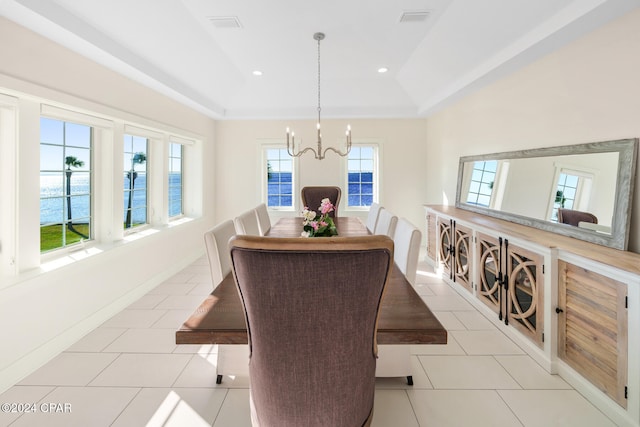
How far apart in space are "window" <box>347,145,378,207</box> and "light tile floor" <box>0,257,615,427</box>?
3.40 meters

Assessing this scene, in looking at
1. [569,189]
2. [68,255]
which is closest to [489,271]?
[569,189]

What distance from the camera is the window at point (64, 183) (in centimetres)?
251

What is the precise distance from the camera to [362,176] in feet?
19.0

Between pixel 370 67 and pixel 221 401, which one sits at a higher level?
pixel 370 67

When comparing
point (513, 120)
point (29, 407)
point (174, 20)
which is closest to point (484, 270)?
point (513, 120)

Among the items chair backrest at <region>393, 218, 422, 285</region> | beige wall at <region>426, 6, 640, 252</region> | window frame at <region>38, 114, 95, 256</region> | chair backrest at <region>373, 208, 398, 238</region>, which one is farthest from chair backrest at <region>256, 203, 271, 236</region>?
beige wall at <region>426, 6, 640, 252</region>

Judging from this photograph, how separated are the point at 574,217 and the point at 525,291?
0.67 m

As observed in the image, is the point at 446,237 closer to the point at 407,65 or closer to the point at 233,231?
the point at 407,65

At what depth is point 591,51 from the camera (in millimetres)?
2268

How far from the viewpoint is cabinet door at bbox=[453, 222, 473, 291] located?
3.32 metres

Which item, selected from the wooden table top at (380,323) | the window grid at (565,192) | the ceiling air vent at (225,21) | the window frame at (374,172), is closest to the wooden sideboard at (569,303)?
the window grid at (565,192)

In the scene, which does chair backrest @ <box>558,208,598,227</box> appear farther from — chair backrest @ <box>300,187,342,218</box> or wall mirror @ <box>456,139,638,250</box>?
chair backrest @ <box>300,187,342,218</box>

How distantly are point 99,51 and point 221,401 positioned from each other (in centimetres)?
282

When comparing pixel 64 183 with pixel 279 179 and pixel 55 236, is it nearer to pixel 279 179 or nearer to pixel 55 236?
pixel 55 236
